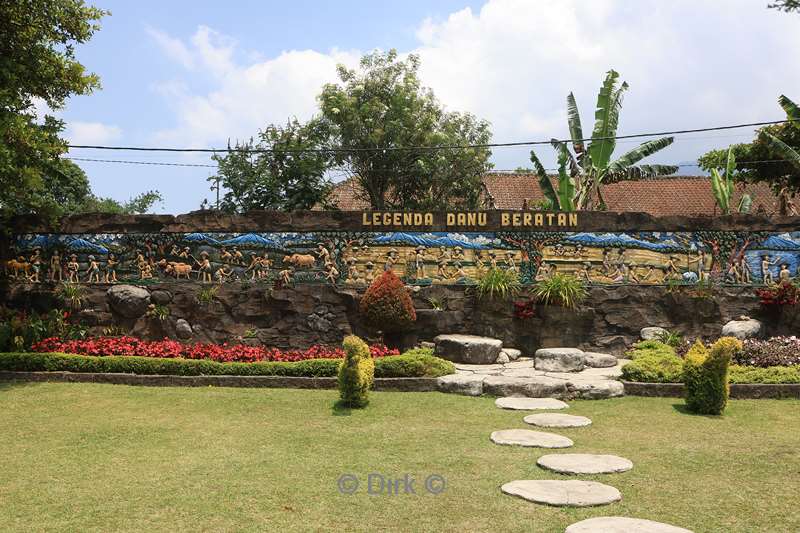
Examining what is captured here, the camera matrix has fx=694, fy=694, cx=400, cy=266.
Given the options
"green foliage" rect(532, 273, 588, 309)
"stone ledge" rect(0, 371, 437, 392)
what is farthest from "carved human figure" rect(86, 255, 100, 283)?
"green foliage" rect(532, 273, 588, 309)

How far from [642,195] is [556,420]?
24499 mm

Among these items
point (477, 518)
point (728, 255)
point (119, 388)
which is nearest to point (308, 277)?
point (119, 388)

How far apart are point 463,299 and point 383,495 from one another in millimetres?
8745

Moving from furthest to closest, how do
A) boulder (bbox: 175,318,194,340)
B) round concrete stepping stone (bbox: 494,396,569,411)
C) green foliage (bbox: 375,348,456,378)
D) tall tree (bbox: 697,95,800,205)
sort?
tall tree (bbox: 697,95,800,205), boulder (bbox: 175,318,194,340), green foliage (bbox: 375,348,456,378), round concrete stepping stone (bbox: 494,396,569,411)

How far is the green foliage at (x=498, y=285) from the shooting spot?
563 inches

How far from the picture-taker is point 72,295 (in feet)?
49.7

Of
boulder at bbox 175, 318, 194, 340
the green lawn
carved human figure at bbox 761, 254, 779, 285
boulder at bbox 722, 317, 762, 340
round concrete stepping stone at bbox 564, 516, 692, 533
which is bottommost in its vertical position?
the green lawn

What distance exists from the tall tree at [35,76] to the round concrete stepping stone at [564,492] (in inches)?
399

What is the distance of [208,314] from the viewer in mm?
14945

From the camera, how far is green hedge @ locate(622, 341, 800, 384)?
1081 centimetres

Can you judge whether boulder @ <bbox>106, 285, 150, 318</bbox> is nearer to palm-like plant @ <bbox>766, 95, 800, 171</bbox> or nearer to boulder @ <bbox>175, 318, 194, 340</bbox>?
boulder @ <bbox>175, 318, 194, 340</bbox>

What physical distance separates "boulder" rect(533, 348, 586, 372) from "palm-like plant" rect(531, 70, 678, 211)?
709cm

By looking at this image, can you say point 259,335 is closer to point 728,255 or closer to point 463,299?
point 463,299

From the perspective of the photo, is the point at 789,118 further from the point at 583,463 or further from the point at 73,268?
the point at 73,268
